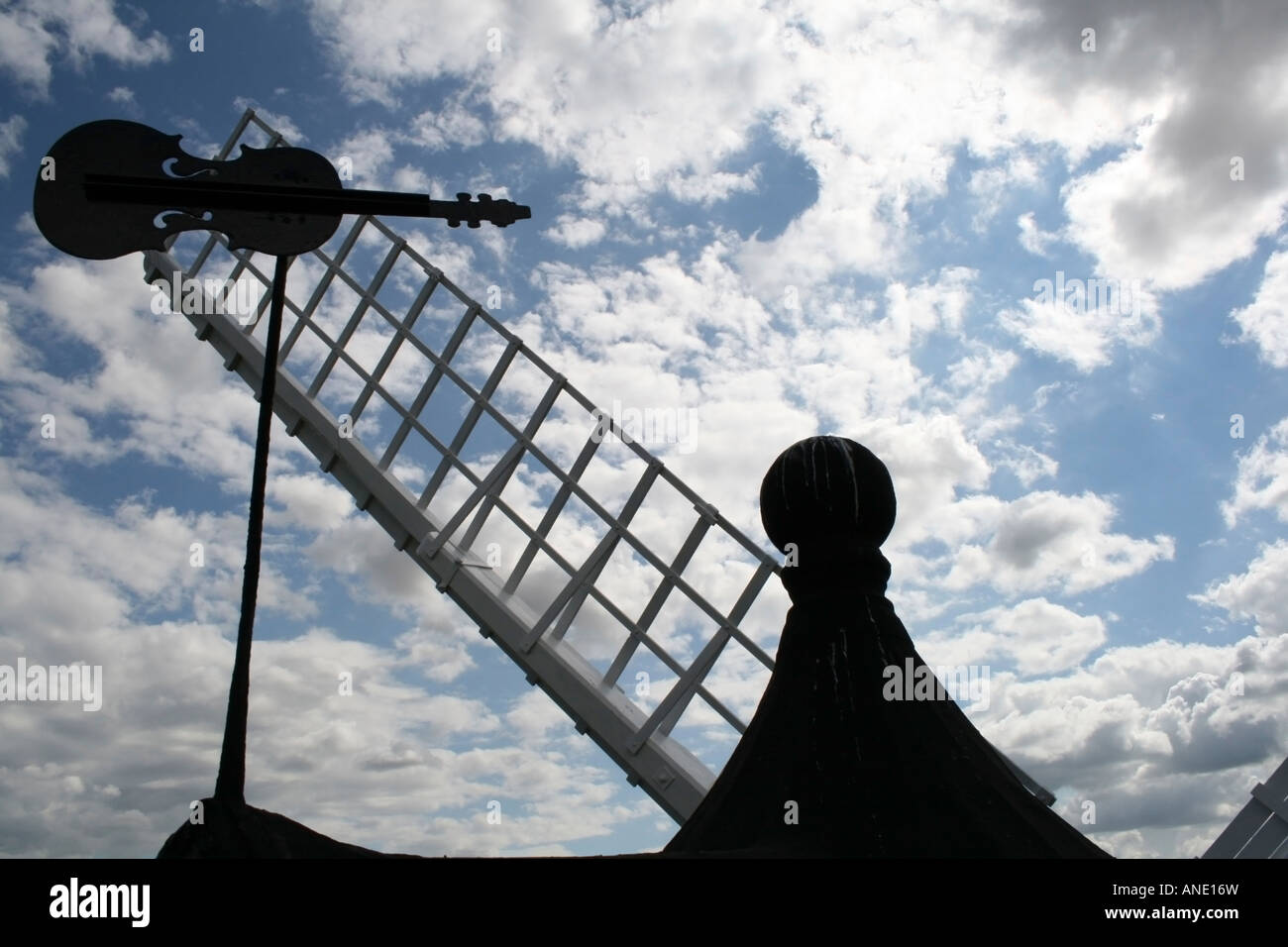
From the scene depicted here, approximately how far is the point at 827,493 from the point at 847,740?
667 mm

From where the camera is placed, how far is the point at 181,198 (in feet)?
8.96

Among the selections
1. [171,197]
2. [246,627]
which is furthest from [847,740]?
[171,197]

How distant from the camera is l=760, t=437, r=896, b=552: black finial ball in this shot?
122 inches

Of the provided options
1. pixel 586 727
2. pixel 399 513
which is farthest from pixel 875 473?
pixel 399 513

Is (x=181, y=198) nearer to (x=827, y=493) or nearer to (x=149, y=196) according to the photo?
(x=149, y=196)

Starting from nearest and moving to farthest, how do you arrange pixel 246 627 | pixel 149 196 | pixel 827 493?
pixel 246 627 < pixel 149 196 < pixel 827 493

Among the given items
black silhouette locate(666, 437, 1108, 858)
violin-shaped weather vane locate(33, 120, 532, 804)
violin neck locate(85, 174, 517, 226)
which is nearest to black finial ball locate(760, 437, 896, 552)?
black silhouette locate(666, 437, 1108, 858)

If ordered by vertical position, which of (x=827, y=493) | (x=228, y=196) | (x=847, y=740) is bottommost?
(x=847, y=740)

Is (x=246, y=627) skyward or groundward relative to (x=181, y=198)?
groundward

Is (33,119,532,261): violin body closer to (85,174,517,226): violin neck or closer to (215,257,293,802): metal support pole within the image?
(85,174,517,226): violin neck
